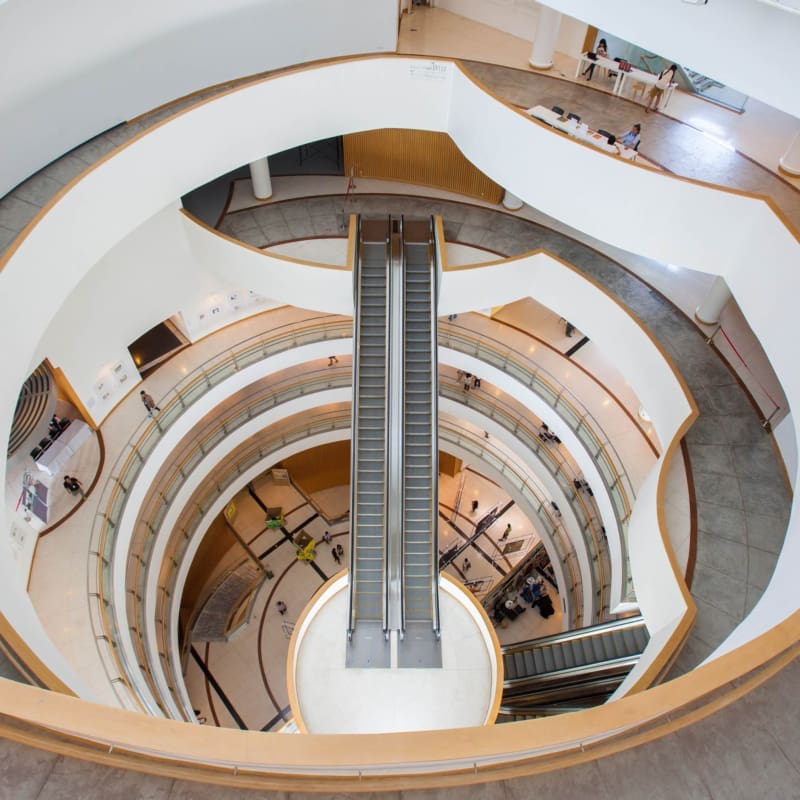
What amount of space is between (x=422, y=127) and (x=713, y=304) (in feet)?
26.4

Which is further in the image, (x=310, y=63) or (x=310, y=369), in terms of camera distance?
(x=310, y=369)

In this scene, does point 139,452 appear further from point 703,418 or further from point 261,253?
point 703,418

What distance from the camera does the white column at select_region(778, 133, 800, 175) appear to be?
491 inches

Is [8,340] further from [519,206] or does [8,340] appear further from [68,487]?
[519,206]

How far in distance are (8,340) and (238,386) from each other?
765 cm

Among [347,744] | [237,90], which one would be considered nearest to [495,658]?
[347,744]

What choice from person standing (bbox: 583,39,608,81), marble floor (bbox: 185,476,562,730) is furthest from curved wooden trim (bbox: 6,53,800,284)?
marble floor (bbox: 185,476,562,730)

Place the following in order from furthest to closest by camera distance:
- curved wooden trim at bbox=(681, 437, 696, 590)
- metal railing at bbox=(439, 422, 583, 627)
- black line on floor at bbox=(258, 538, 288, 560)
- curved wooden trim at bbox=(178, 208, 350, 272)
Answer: black line on floor at bbox=(258, 538, 288, 560), metal railing at bbox=(439, 422, 583, 627), curved wooden trim at bbox=(178, 208, 350, 272), curved wooden trim at bbox=(681, 437, 696, 590)

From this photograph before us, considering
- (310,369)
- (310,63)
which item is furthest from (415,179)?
(310,369)

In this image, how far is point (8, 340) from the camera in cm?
936

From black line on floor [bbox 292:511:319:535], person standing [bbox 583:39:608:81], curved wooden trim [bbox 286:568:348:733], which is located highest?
person standing [bbox 583:39:608:81]

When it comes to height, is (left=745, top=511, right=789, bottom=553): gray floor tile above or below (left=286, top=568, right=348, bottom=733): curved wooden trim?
above

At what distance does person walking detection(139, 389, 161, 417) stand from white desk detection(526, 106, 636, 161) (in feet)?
37.3

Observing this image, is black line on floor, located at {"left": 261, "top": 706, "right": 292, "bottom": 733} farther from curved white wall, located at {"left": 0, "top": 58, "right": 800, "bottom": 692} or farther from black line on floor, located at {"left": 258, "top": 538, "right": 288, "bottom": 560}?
curved white wall, located at {"left": 0, "top": 58, "right": 800, "bottom": 692}
